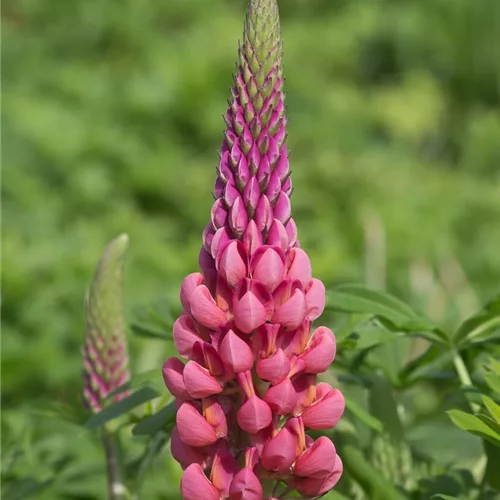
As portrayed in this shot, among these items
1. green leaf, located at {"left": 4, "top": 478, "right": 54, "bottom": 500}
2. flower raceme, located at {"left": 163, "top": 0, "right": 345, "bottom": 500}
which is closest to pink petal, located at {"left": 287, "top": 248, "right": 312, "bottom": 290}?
flower raceme, located at {"left": 163, "top": 0, "right": 345, "bottom": 500}

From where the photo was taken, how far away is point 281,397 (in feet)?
3.76

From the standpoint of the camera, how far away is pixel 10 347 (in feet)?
9.89

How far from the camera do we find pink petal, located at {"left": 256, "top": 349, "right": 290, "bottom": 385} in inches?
45.0

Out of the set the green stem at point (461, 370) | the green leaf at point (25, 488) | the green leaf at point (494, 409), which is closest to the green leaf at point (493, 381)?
the green leaf at point (494, 409)

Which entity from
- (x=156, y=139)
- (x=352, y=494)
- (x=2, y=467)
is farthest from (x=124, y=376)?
(x=156, y=139)

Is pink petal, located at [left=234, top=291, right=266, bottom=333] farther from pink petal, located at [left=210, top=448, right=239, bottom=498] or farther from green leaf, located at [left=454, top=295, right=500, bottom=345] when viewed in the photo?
green leaf, located at [left=454, top=295, right=500, bottom=345]

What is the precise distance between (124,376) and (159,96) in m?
4.45

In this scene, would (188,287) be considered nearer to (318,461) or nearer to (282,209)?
(282,209)

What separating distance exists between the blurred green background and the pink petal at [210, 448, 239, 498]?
41.3 inches

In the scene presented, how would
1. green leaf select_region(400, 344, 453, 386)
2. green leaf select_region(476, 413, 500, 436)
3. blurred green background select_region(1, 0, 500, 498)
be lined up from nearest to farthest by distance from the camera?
green leaf select_region(476, 413, 500, 436) < green leaf select_region(400, 344, 453, 386) < blurred green background select_region(1, 0, 500, 498)

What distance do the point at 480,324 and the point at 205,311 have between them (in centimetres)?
63

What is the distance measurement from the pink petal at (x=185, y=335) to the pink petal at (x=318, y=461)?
0.56 ft

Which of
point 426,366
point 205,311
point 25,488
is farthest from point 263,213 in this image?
point 25,488

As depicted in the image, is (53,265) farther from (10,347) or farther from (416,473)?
(416,473)
